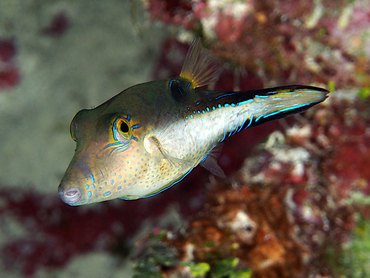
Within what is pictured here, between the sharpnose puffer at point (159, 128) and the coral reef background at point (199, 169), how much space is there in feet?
7.03

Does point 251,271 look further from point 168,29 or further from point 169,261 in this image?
point 168,29

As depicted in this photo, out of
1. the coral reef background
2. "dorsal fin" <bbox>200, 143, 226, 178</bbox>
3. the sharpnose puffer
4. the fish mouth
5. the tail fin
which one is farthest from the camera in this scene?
the coral reef background

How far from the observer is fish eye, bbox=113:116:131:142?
65.9 inches

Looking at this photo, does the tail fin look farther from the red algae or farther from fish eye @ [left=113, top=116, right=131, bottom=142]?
the red algae

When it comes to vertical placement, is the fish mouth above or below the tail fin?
below

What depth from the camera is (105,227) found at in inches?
158

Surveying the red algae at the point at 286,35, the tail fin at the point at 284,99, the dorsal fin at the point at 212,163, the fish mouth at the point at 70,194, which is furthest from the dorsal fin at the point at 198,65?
the red algae at the point at 286,35

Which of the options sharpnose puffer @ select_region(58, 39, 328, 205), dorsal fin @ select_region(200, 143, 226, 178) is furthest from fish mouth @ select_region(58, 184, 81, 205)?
dorsal fin @ select_region(200, 143, 226, 178)

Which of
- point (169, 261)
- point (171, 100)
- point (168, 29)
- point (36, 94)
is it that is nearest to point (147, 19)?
point (168, 29)

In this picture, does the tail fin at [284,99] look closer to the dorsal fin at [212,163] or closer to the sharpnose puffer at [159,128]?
the sharpnose puffer at [159,128]

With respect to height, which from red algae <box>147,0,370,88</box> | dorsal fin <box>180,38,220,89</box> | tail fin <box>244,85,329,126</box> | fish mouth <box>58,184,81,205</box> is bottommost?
fish mouth <box>58,184,81,205</box>

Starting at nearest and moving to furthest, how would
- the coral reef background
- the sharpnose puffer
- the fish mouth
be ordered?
the fish mouth, the sharpnose puffer, the coral reef background

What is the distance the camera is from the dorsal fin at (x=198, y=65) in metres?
2.24

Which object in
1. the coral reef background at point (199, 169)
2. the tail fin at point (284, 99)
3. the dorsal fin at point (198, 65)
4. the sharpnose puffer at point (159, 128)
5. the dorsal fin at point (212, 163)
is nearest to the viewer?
the sharpnose puffer at point (159, 128)
